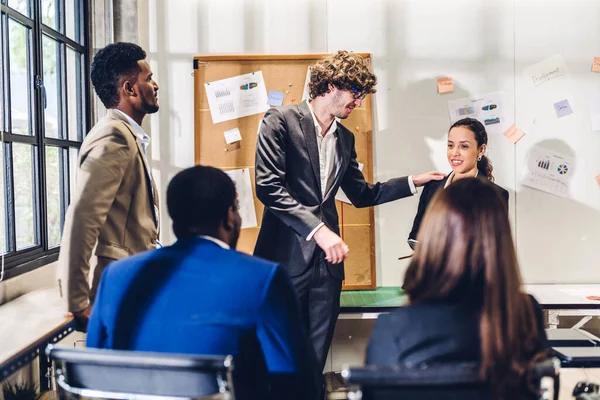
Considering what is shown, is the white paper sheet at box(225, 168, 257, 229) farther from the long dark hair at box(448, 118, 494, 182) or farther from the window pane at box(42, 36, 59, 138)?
the long dark hair at box(448, 118, 494, 182)

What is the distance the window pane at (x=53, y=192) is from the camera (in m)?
2.95

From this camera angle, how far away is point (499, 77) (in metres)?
3.50

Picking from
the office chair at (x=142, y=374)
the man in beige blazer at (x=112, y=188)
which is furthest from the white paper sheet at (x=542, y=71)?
the office chair at (x=142, y=374)

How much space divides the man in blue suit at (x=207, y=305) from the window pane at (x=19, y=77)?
1514mm

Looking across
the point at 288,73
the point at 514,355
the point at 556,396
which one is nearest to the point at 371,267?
the point at 288,73

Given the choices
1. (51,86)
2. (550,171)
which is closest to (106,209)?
(51,86)

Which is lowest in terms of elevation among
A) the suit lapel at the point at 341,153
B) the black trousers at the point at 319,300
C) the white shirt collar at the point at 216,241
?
the black trousers at the point at 319,300

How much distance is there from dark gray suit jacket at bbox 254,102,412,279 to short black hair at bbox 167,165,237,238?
0.97 meters

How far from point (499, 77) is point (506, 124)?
0.27 meters

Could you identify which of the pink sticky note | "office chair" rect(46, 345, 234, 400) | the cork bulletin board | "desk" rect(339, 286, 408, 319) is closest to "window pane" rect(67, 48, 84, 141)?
the cork bulletin board

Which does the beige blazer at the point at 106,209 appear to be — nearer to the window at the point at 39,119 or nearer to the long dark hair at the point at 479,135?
the window at the point at 39,119

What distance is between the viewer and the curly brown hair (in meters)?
2.52

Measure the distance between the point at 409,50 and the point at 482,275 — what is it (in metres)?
2.50

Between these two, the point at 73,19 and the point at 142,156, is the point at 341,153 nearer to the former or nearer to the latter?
the point at 142,156
